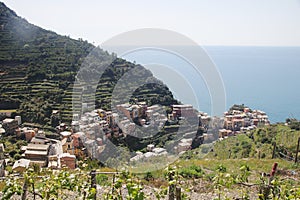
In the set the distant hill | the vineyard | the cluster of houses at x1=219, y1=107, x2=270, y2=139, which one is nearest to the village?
the cluster of houses at x1=219, y1=107, x2=270, y2=139

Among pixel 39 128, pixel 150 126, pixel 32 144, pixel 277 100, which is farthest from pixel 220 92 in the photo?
pixel 277 100

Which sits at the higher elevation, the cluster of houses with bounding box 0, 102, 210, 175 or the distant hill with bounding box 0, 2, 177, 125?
the distant hill with bounding box 0, 2, 177, 125

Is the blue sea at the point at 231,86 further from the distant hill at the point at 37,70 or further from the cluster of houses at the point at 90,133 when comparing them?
the distant hill at the point at 37,70

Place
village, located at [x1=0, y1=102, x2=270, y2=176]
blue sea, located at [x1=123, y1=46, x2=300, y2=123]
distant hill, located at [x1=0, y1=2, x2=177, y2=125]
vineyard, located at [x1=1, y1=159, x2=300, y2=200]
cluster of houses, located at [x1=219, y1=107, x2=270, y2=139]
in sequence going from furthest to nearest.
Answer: cluster of houses, located at [x1=219, y1=107, x2=270, y2=139] < distant hill, located at [x1=0, y1=2, x2=177, y2=125] < village, located at [x1=0, y1=102, x2=270, y2=176] < blue sea, located at [x1=123, y1=46, x2=300, y2=123] < vineyard, located at [x1=1, y1=159, x2=300, y2=200]

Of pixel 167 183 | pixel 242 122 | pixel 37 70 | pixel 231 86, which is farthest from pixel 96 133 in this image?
pixel 231 86

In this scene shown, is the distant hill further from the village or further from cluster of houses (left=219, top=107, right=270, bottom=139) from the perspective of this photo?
cluster of houses (left=219, top=107, right=270, bottom=139)

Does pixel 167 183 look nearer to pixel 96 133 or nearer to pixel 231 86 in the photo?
pixel 96 133
